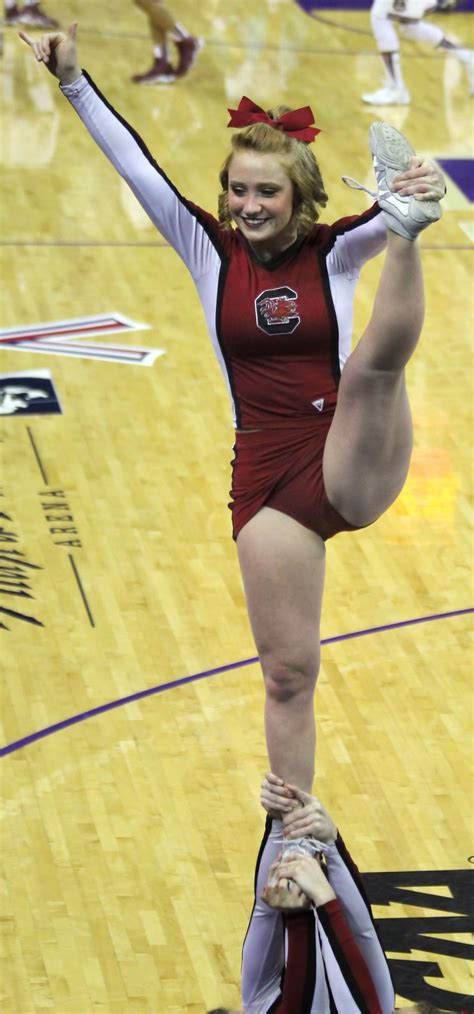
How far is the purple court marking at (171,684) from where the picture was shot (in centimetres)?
550

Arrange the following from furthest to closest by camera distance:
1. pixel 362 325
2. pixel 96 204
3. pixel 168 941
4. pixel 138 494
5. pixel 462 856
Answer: pixel 96 204 → pixel 362 325 → pixel 138 494 → pixel 462 856 → pixel 168 941

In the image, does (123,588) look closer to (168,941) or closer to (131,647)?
(131,647)

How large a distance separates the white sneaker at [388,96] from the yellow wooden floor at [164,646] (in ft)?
6.65

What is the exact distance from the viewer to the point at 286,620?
388 centimetres

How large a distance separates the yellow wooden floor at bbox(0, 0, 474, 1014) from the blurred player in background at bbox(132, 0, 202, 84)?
227 cm

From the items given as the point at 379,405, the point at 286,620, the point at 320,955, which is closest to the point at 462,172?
the point at 286,620

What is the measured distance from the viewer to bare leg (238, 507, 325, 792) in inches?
151

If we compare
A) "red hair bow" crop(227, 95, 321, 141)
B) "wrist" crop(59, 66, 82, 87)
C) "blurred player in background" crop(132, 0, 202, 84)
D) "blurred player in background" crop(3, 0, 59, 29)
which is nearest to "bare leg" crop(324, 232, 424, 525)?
"red hair bow" crop(227, 95, 321, 141)

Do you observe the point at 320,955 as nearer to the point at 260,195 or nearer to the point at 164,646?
the point at 260,195

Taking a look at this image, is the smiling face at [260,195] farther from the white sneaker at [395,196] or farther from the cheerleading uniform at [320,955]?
the cheerleading uniform at [320,955]

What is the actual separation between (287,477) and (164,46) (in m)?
8.91

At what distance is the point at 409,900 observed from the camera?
4875 millimetres

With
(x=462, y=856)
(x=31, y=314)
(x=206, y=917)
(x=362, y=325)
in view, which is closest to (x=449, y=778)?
(x=462, y=856)

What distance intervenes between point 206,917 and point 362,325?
13.9ft
